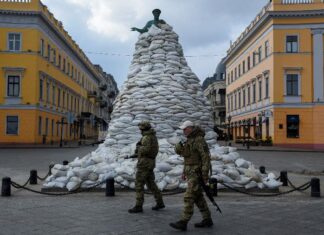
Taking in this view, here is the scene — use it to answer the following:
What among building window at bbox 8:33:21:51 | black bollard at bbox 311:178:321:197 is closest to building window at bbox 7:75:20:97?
building window at bbox 8:33:21:51

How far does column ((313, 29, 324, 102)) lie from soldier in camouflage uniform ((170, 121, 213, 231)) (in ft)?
108

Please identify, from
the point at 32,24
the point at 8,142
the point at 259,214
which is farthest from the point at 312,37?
the point at 259,214

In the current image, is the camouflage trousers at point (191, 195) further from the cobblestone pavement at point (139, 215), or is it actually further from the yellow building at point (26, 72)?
the yellow building at point (26, 72)

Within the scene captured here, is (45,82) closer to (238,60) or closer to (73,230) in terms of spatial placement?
(238,60)

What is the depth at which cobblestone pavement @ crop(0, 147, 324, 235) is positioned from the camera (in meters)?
6.29

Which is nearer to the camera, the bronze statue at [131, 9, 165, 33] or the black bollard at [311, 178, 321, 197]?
Answer: the black bollard at [311, 178, 321, 197]

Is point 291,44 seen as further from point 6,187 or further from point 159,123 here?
point 6,187

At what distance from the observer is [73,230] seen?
6.21 meters

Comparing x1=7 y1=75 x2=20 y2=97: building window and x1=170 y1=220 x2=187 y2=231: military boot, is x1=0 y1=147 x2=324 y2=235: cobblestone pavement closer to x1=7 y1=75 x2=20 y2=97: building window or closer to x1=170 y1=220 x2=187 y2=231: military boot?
x1=170 y1=220 x2=187 y2=231: military boot

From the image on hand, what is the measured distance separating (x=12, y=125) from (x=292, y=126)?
23463mm

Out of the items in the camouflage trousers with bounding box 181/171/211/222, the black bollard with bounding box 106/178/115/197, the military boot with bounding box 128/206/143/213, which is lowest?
the military boot with bounding box 128/206/143/213

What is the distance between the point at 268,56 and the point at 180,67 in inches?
1102

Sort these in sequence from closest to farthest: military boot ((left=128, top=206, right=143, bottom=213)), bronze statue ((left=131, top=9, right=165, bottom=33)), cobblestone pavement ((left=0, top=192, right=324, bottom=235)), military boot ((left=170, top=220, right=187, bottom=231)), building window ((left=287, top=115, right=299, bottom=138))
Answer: military boot ((left=170, top=220, right=187, bottom=231)) < cobblestone pavement ((left=0, top=192, right=324, bottom=235)) < military boot ((left=128, top=206, right=143, bottom=213)) < bronze statue ((left=131, top=9, right=165, bottom=33)) < building window ((left=287, top=115, right=299, bottom=138))

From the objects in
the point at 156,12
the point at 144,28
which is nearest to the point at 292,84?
the point at 156,12
